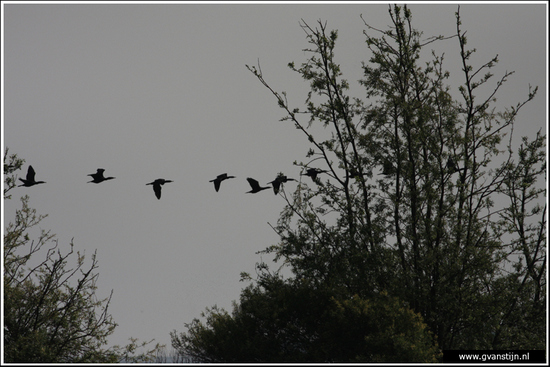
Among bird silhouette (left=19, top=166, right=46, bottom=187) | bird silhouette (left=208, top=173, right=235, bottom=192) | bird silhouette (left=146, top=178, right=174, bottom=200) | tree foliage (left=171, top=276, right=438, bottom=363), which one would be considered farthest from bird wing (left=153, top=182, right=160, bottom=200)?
tree foliage (left=171, top=276, right=438, bottom=363)

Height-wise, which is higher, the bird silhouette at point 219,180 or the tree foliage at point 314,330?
the bird silhouette at point 219,180

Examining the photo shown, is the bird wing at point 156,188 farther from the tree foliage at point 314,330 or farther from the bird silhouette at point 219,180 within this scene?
the tree foliage at point 314,330

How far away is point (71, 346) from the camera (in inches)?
428

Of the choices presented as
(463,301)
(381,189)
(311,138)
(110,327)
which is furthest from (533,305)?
(110,327)

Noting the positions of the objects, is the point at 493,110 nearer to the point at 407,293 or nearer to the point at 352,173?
the point at 352,173

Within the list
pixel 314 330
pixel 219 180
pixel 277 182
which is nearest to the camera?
pixel 219 180

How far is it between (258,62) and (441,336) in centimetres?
673

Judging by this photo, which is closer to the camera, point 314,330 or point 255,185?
point 255,185

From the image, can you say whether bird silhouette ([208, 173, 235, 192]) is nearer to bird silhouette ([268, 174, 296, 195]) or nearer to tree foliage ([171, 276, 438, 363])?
bird silhouette ([268, 174, 296, 195])

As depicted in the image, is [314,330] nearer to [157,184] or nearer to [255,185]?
[255,185]

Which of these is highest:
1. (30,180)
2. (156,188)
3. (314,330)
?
(30,180)

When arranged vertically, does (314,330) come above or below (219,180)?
below

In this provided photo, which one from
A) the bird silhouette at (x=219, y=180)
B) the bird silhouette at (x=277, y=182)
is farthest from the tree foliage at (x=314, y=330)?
the bird silhouette at (x=219, y=180)

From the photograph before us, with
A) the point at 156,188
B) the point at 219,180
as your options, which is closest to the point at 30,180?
the point at 156,188
